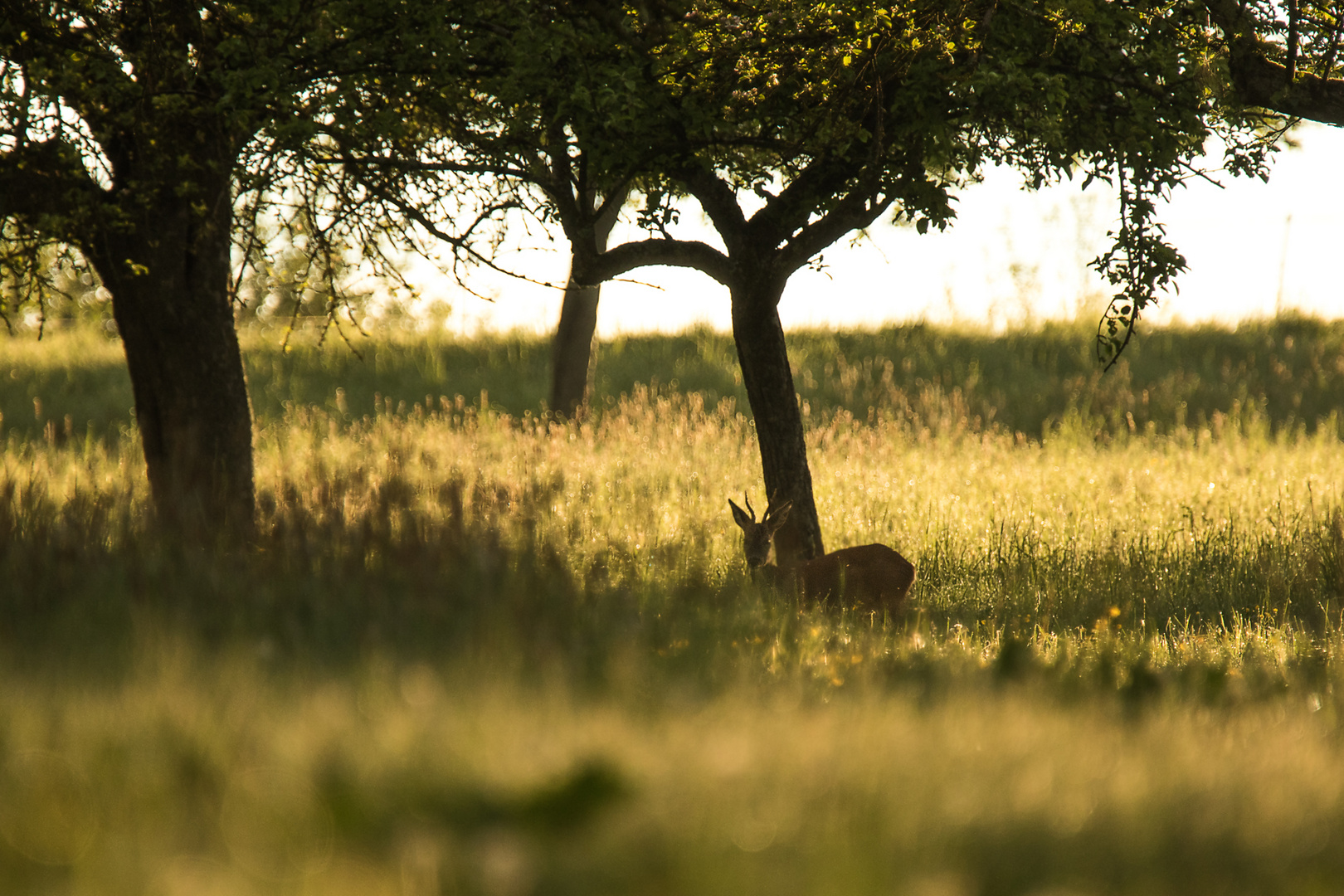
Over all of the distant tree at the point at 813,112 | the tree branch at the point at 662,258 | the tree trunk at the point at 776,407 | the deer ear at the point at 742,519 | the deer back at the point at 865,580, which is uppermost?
the distant tree at the point at 813,112

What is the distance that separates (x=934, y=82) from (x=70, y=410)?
2040 centimetres

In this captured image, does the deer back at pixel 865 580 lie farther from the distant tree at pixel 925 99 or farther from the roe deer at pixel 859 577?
the distant tree at pixel 925 99

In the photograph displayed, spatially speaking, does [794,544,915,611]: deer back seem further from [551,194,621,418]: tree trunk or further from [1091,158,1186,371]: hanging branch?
[551,194,621,418]: tree trunk

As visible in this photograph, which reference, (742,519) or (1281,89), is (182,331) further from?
(1281,89)

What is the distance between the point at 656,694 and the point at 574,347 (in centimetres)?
1533

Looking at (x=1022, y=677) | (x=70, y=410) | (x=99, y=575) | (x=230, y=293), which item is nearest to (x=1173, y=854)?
(x=1022, y=677)

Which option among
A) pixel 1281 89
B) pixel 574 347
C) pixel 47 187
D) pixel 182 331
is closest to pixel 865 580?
pixel 1281 89

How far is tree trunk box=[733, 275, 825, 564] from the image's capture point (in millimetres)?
8922

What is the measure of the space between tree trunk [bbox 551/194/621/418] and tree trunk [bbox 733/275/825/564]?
9559 millimetres

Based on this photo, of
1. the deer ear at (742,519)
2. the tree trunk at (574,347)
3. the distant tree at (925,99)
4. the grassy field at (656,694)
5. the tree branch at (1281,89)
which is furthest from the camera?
the tree trunk at (574,347)

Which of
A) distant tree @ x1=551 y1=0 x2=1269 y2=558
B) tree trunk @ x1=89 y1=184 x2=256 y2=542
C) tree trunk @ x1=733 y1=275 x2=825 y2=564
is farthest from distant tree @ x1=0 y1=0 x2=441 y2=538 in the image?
tree trunk @ x1=733 y1=275 x2=825 y2=564

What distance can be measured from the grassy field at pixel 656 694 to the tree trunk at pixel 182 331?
1.91ft

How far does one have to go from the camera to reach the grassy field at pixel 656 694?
2227 millimetres

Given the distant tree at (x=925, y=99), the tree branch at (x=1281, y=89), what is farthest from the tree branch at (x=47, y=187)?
the tree branch at (x=1281, y=89)
